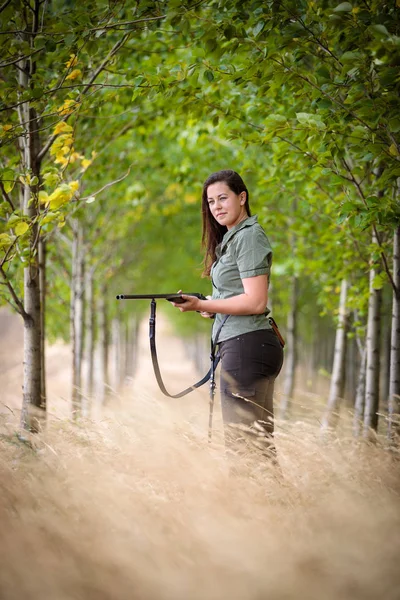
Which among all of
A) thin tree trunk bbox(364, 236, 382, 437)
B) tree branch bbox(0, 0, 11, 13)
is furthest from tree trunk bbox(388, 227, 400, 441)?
tree branch bbox(0, 0, 11, 13)

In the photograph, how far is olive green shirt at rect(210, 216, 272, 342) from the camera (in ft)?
9.55

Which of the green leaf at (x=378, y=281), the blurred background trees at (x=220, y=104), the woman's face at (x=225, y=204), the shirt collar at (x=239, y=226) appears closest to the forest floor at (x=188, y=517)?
the blurred background trees at (x=220, y=104)

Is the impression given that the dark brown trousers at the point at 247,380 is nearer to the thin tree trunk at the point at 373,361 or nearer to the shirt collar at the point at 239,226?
the shirt collar at the point at 239,226

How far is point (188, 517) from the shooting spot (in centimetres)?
262

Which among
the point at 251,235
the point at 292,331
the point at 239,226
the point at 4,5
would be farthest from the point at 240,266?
the point at 292,331

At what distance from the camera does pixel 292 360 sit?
38.7 feet

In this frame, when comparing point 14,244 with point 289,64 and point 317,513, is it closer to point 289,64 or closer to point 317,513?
point 289,64

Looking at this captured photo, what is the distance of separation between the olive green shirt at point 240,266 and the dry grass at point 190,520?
0.85m

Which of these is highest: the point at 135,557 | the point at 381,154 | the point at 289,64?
the point at 289,64

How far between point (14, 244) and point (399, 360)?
3527 mm

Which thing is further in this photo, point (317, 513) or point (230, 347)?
point (230, 347)

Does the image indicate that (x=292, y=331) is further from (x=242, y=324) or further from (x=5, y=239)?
(x=5, y=239)

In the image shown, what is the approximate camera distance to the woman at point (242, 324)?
290cm

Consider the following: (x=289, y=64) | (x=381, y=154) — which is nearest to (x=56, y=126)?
(x=289, y=64)
